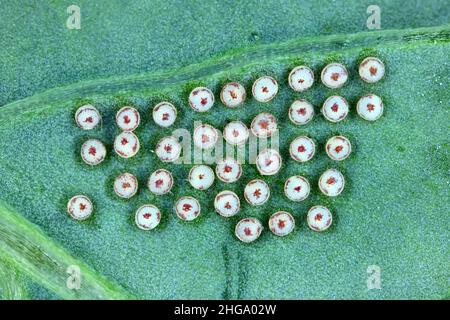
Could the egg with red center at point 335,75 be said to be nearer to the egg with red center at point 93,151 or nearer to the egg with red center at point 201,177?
the egg with red center at point 201,177

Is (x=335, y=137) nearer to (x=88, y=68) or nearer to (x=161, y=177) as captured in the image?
(x=161, y=177)

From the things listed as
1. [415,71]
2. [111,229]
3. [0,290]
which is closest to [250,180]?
[111,229]

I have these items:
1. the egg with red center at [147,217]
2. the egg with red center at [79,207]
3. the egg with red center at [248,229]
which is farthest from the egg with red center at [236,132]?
the egg with red center at [79,207]

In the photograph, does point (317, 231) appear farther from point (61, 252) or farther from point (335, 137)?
point (61, 252)
